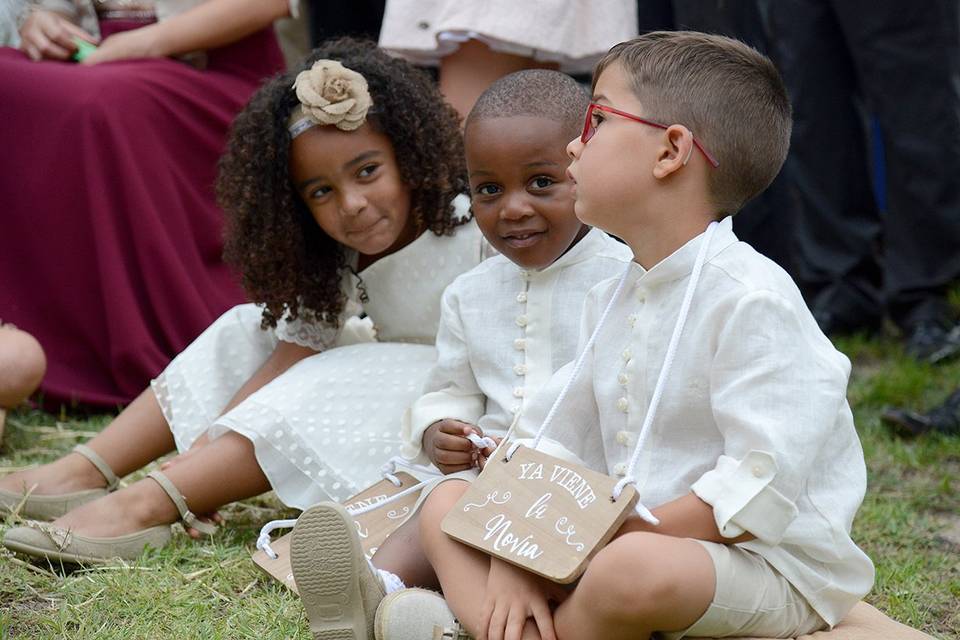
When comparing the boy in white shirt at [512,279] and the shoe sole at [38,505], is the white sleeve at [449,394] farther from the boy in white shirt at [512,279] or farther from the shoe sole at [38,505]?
the shoe sole at [38,505]

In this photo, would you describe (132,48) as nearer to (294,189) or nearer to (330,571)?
(294,189)

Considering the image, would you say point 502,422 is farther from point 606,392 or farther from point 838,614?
point 838,614

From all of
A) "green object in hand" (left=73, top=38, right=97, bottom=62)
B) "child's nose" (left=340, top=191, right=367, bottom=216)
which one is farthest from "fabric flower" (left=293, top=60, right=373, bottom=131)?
→ "green object in hand" (left=73, top=38, right=97, bottom=62)

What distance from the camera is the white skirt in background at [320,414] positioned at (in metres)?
2.59

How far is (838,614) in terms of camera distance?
191cm

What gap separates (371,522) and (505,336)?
42 cm

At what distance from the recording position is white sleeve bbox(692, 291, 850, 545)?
1702 mm

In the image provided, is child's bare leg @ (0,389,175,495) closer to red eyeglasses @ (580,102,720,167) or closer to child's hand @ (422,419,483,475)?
child's hand @ (422,419,483,475)

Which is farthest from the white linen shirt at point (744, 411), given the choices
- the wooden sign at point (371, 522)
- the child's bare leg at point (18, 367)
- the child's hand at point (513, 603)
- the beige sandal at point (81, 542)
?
the child's bare leg at point (18, 367)

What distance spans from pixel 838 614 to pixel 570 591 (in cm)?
42

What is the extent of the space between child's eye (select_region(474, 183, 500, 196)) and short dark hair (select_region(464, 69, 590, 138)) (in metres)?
0.12

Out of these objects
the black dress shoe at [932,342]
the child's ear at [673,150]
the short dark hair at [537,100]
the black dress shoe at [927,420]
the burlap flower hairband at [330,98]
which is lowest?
the black dress shoe at [932,342]

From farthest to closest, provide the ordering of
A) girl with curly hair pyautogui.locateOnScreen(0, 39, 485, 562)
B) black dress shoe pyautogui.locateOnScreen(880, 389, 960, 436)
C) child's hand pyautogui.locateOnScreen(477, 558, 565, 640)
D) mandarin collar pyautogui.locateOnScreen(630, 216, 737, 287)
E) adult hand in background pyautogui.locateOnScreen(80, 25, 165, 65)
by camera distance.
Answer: adult hand in background pyautogui.locateOnScreen(80, 25, 165, 65) → black dress shoe pyautogui.locateOnScreen(880, 389, 960, 436) → girl with curly hair pyautogui.locateOnScreen(0, 39, 485, 562) → mandarin collar pyautogui.locateOnScreen(630, 216, 737, 287) → child's hand pyautogui.locateOnScreen(477, 558, 565, 640)

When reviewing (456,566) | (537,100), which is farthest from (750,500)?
(537,100)
